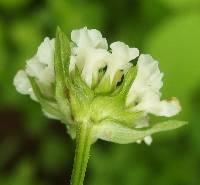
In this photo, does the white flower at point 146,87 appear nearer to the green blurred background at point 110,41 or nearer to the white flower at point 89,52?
the white flower at point 89,52

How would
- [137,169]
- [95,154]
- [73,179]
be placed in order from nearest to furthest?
[73,179] < [137,169] < [95,154]

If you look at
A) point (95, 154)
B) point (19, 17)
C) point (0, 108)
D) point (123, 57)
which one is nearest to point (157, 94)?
point (123, 57)

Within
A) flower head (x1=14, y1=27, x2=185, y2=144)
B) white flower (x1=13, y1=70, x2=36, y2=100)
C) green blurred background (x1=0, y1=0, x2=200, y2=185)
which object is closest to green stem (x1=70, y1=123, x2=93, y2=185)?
flower head (x1=14, y1=27, x2=185, y2=144)

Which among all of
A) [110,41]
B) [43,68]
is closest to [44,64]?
[43,68]

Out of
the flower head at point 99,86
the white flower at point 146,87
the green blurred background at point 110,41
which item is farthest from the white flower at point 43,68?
the green blurred background at point 110,41

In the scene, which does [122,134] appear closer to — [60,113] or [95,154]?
[60,113]
